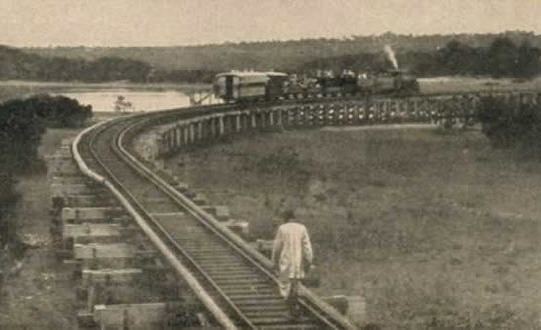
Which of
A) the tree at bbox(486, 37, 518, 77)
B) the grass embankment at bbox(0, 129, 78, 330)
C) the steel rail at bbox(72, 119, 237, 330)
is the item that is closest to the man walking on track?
the steel rail at bbox(72, 119, 237, 330)

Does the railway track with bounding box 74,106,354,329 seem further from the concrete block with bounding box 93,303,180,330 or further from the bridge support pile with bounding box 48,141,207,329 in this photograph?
the concrete block with bounding box 93,303,180,330

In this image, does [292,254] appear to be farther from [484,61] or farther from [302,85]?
[484,61]

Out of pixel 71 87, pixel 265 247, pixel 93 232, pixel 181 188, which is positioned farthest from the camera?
pixel 71 87

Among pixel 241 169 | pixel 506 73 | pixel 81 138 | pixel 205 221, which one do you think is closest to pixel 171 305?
pixel 205 221

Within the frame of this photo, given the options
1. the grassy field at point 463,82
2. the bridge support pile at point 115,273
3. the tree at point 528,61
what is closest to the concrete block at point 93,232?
the bridge support pile at point 115,273

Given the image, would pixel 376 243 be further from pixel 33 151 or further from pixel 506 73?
pixel 506 73

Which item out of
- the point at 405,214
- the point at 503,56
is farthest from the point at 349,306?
the point at 503,56
